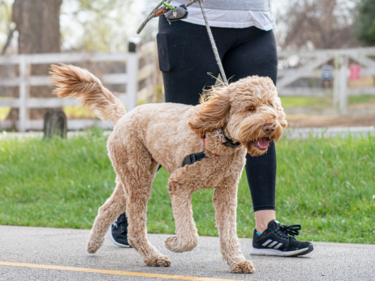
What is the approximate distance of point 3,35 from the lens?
3200cm

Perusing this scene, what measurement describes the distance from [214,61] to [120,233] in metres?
1.51

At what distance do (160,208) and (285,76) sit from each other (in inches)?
430

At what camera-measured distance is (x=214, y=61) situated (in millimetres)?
3172

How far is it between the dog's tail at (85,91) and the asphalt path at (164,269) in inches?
39.9

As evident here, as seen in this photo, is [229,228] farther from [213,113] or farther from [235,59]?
[235,59]

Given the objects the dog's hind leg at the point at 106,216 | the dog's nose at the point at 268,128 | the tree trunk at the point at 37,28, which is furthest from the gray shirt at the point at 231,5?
the tree trunk at the point at 37,28

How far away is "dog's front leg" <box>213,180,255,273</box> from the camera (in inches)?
111

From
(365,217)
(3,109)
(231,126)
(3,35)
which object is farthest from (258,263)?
(3,35)

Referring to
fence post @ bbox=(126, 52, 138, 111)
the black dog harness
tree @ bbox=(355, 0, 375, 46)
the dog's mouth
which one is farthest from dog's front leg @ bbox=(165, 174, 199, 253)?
tree @ bbox=(355, 0, 375, 46)

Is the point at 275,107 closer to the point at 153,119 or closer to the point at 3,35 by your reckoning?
the point at 153,119

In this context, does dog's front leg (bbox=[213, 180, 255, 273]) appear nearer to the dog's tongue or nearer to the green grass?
the dog's tongue

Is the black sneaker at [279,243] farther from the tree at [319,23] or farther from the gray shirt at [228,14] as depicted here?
the tree at [319,23]

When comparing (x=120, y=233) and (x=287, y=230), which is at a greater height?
(x=287, y=230)

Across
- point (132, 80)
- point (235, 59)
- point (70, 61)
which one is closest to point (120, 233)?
point (235, 59)
